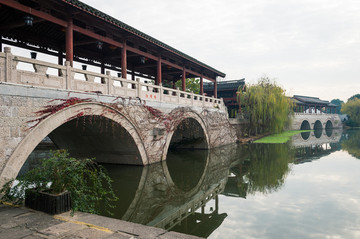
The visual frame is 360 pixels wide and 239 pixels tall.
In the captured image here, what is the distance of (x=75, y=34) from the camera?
962 cm

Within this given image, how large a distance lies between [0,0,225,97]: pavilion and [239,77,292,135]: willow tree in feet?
30.0

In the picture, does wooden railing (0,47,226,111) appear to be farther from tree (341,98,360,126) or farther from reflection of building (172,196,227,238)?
tree (341,98,360,126)

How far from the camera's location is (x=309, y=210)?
583 cm

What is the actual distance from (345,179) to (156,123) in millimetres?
7213

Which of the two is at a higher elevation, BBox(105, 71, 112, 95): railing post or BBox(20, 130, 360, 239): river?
BBox(105, 71, 112, 95): railing post

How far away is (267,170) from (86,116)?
7.37m

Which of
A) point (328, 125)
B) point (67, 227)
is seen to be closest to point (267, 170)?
point (67, 227)

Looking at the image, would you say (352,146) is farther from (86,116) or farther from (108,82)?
(86,116)

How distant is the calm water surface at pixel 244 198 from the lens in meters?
5.00

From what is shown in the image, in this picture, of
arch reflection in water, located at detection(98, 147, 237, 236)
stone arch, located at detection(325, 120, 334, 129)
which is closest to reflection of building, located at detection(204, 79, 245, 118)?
arch reflection in water, located at detection(98, 147, 237, 236)

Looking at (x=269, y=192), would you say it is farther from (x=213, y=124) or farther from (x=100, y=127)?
(x=213, y=124)

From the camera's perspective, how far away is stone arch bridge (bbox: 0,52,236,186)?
16.8 feet

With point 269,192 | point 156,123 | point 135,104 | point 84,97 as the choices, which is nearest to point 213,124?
point 156,123

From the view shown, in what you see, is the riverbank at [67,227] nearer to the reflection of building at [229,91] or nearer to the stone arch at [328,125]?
the reflection of building at [229,91]
